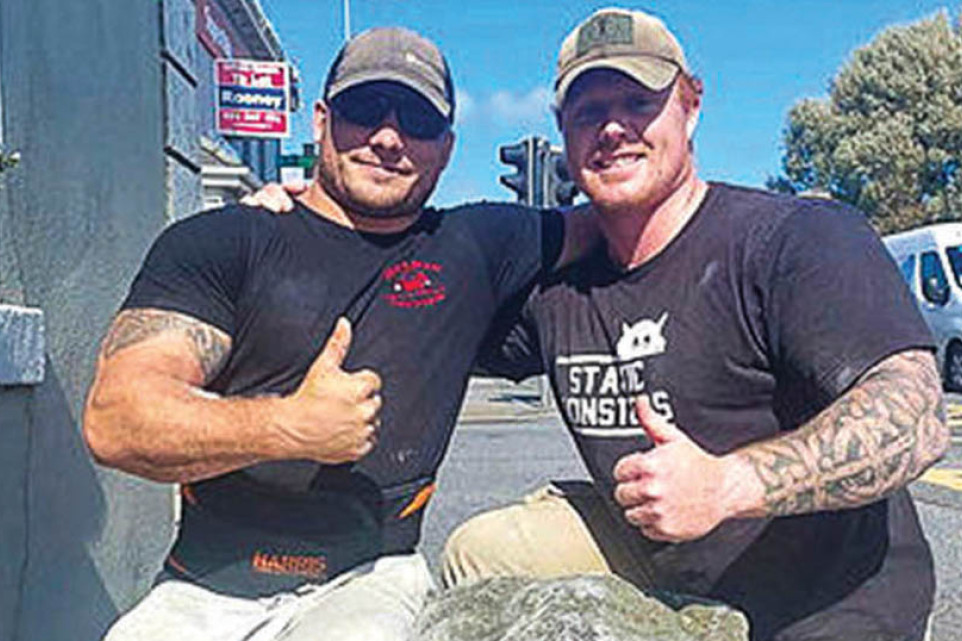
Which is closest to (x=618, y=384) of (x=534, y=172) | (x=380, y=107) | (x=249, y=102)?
(x=380, y=107)

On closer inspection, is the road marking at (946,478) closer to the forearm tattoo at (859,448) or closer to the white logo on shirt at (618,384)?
the white logo on shirt at (618,384)

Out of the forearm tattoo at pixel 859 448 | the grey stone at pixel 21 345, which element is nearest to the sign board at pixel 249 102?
the grey stone at pixel 21 345

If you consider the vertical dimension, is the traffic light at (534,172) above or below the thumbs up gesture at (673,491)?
above

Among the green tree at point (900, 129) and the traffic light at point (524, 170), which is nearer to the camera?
the traffic light at point (524, 170)

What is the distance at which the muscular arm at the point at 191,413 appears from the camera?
1.88 m

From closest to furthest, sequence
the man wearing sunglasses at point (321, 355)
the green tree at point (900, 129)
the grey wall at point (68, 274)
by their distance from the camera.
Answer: the man wearing sunglasses at point (321, 355)
the grey wall at point (68, 274)
the green tree at point (900, 129)

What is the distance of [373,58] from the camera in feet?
8.43

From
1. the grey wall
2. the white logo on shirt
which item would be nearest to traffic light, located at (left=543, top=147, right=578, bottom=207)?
the grey wall

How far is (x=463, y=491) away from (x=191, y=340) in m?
5.87

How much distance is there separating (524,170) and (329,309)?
Answer: 9.25 meters

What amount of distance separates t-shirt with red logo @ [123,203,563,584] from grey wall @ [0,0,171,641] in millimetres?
763

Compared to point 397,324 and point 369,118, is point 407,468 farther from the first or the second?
point 369,118

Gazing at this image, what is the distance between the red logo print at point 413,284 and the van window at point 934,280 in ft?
45.9

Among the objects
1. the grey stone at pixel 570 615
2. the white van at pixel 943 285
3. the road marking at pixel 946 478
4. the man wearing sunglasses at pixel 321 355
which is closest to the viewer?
the grey stone at pixel 570 615
